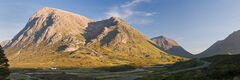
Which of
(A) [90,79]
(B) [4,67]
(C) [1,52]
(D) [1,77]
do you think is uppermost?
(C) [1,52]

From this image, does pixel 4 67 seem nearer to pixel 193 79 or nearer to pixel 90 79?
pixel 90 79

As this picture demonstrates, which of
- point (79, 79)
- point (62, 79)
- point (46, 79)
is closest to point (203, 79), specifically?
point (79, 79)

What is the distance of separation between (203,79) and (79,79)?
7844 cm

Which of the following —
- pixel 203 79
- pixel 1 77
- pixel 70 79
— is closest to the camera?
pixel 203 79

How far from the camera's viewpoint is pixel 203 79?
122 ft

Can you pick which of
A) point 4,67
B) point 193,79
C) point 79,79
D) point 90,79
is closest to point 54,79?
point 79,79

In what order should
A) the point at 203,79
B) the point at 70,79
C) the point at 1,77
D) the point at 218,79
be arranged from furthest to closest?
the point at 70,79 → the point at 1,77 → the point at 203,79 → the point at 218,79

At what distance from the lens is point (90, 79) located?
91.7 m

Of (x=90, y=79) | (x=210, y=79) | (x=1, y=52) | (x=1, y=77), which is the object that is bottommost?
(x=90, y=79)

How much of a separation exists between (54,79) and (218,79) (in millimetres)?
95569

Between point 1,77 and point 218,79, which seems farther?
point 1,77

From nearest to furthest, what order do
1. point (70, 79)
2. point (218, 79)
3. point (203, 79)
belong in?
point (218, 79), point (203, 79), point (70, 79)

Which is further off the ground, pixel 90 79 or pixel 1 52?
pixel 1 52

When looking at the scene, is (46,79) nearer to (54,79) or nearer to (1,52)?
(54,79)
